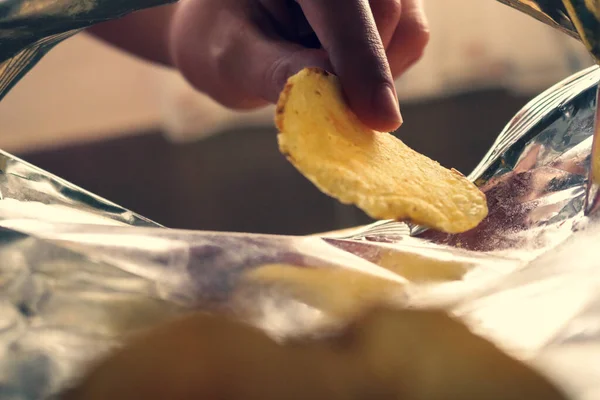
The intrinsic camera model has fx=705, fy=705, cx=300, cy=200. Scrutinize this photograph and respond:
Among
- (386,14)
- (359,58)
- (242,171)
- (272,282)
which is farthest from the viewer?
(242,171)

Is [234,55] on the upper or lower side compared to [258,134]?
upper

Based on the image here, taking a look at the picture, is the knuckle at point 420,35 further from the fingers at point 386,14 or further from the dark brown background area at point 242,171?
the dark brown background area at point 242,171

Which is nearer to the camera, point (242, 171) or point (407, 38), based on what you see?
point (407, 38)

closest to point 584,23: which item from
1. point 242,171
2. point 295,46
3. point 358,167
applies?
point 358,167

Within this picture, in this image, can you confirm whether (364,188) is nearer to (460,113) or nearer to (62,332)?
(62,332)

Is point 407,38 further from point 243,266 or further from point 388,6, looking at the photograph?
point 243,266

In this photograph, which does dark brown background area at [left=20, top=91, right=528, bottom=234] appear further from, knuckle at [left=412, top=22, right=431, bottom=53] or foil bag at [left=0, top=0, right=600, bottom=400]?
foil bag at [left=0, top=0, right=600, bottom=400]
